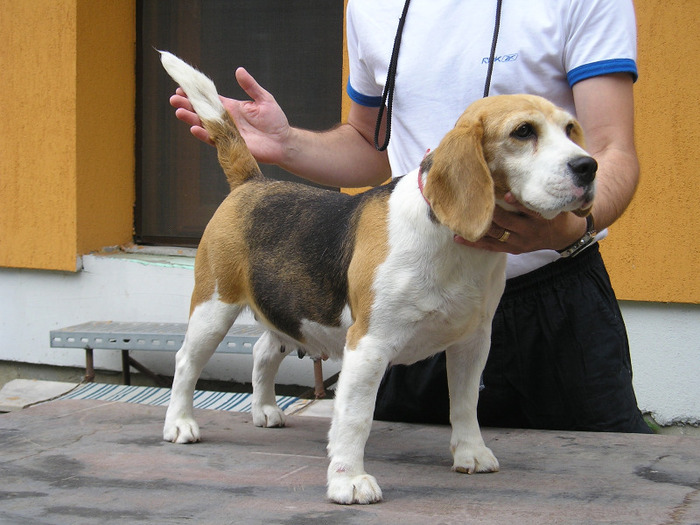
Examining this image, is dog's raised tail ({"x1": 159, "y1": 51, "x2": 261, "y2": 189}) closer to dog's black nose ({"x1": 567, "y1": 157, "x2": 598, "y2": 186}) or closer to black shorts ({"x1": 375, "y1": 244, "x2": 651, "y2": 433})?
black shorts ({"x1": 375, "y1": 244, "x2": 651, "y2": 433})

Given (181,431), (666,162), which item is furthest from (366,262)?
(666,162)

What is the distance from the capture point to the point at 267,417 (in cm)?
351

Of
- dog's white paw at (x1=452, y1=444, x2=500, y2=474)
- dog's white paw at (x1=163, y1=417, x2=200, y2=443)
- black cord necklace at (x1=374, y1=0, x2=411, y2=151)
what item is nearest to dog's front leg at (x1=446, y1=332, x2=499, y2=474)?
dog's white paw at (x1=452, y1=444, x2=500, y2=474)

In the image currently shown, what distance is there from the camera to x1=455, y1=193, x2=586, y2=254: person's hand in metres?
2.33

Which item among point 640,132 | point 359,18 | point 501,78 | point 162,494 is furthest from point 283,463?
point 640,132

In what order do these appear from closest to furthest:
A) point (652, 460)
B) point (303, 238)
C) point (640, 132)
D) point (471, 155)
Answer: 1. point (471, 155)
2. point (652, 460)
3. point (303, 238)
4. point (640, 132)

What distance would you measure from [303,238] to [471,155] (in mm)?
883

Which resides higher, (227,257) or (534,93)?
(534,93)

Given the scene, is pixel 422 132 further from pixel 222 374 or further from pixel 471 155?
pixel 222 374

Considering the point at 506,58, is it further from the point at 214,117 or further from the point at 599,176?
the point at 214,117

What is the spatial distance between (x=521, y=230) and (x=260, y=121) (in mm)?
1437

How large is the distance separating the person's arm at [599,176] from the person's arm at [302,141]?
3.36 ft

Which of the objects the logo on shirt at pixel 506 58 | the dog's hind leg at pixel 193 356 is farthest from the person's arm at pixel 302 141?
the logo on shirt at pixel 506 58

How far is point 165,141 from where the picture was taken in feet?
21.2
